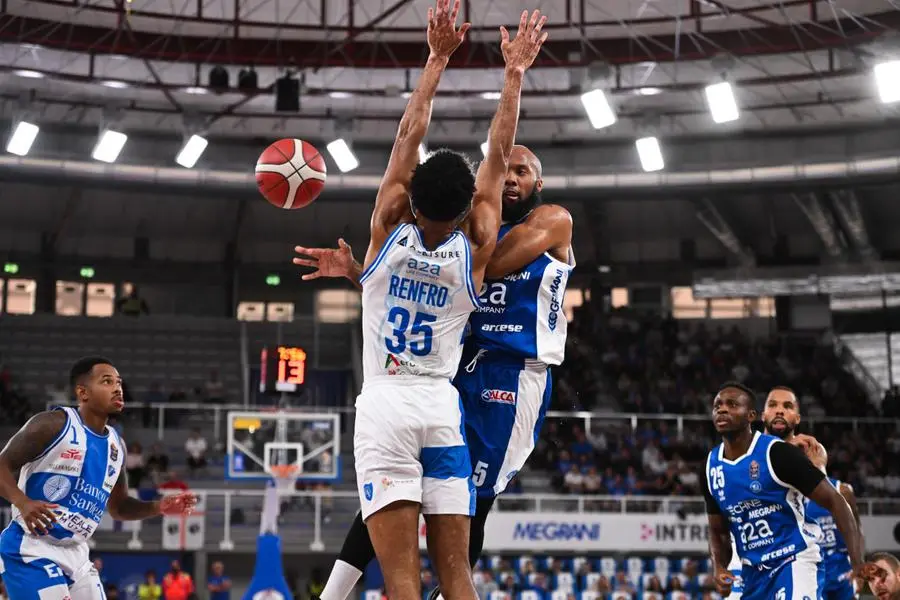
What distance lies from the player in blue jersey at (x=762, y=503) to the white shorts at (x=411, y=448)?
3060 mm

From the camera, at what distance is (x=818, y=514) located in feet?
30.5

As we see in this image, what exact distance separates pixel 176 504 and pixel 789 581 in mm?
4014

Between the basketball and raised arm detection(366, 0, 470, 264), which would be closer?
raised arm detection(366, 0, 470, 264)

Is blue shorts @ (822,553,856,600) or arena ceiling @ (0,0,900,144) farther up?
arena ceiling @ (0,0,900,144)

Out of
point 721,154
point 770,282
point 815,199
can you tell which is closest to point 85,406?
point 721,154

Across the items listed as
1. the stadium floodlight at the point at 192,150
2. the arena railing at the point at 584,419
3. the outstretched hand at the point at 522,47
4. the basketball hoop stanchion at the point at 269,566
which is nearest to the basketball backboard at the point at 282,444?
the basketball hoop stanchion at the point at 269,566

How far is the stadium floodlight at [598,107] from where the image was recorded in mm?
19812

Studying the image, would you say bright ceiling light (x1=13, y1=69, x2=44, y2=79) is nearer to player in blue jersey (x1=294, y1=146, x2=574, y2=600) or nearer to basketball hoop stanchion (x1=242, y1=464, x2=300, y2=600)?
basketball hoop stanchion (x1=242, y1=464, x2=300, y2=600)

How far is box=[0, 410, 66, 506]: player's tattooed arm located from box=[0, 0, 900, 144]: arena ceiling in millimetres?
14590

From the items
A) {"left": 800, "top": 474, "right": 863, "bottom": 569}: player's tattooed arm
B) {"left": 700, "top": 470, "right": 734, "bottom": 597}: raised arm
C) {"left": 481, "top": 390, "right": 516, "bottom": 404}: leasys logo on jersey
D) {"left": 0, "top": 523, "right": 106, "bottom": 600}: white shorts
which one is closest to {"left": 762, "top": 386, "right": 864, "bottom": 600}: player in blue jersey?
{"left": 700, "top": 470, "right": 734, "bottom": 597}: raised arm

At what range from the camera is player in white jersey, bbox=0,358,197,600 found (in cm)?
668

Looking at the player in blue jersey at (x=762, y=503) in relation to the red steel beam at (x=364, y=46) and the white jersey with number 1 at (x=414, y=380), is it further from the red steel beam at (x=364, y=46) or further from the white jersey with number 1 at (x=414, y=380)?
the red steel beam at (x=364, y=46)

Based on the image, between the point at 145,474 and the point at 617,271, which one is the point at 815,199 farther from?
the point at 145,474

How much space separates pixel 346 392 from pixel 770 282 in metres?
12.4
